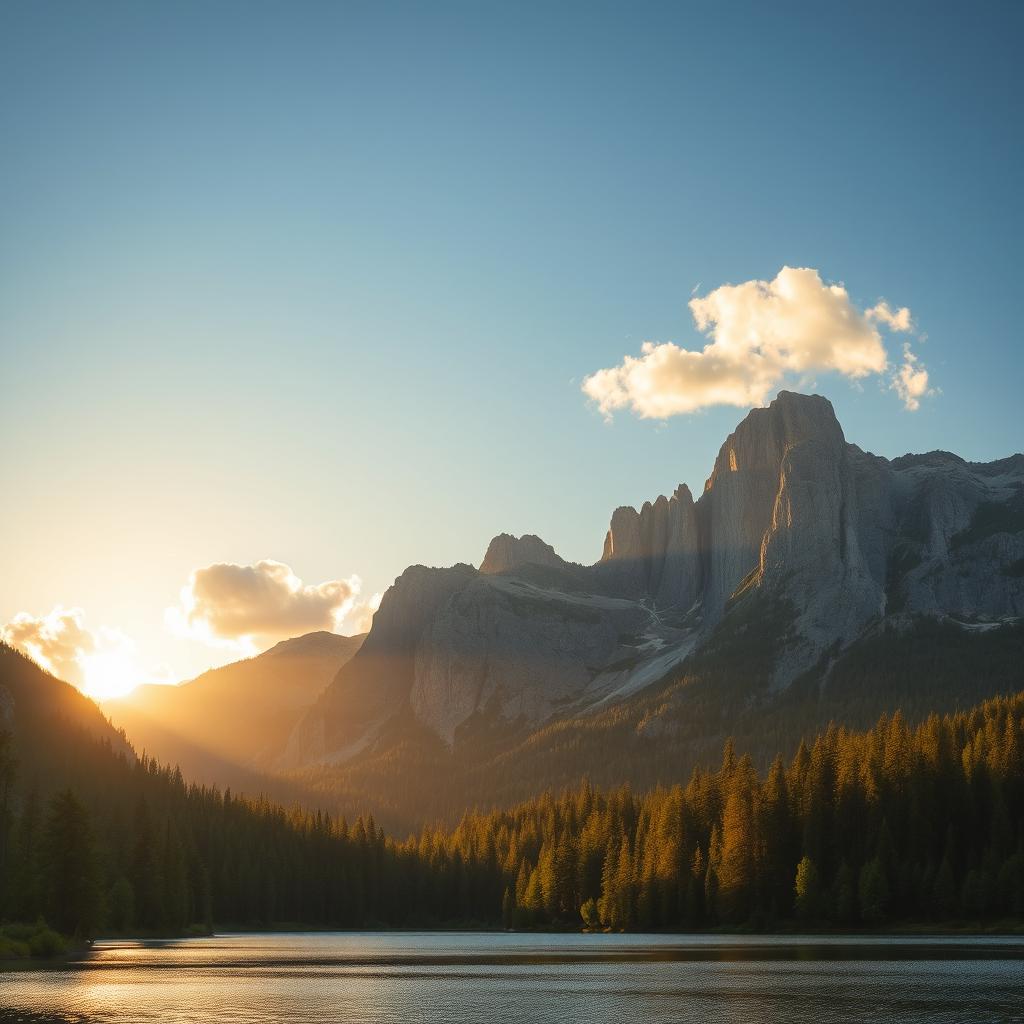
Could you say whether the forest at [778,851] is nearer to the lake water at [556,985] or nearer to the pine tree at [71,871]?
the pine tree at [71,871]

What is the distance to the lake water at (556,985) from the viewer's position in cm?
5950

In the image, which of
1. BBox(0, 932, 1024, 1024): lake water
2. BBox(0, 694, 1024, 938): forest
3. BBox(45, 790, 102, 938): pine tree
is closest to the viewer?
BBox(0, 932, 1024, 1024): lake water

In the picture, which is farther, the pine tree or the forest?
the forest

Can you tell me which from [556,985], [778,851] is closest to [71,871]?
[556,985]

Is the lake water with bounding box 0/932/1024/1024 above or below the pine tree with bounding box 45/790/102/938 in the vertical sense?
below

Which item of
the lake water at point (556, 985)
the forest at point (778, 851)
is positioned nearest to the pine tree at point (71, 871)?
the forest at point (778, 851)

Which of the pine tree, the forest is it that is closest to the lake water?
the pine tree

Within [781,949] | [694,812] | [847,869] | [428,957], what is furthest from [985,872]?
[428,957]

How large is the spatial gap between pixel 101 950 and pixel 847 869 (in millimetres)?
73579

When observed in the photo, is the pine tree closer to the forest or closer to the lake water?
the forest

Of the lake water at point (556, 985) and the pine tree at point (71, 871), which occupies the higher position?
the pine tree at point (71, 871)

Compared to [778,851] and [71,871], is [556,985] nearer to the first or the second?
[71,871]

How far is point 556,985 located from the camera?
78.5 metres

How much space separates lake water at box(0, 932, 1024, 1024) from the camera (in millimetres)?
59500
